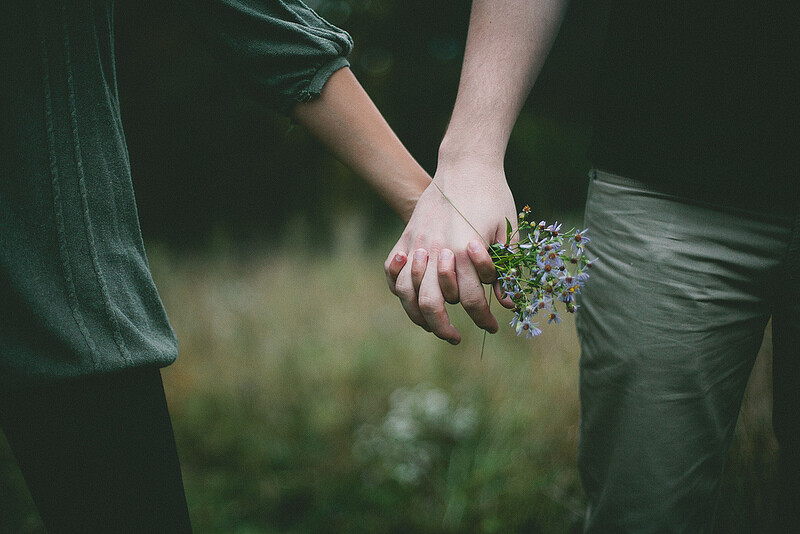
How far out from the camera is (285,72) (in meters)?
1.22

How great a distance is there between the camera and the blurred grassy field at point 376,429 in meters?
2.37

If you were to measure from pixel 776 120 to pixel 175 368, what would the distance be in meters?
3.50

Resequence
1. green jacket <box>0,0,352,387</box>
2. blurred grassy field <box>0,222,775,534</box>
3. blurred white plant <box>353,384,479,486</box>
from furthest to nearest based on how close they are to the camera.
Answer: blurred white plant <box>353,384,479,486</box>, blurred grassy field <box>0,222,775,534</box>, green jacket <box>0,0,352,387</box>

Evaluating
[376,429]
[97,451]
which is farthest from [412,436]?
[97,451]

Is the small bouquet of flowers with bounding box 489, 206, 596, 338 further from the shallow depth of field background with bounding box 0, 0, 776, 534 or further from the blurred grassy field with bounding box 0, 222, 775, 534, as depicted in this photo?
the blurred grassy field with bounding box 0, 222, 775, 534

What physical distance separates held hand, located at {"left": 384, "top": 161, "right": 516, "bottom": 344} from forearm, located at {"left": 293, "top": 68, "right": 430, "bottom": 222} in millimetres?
134

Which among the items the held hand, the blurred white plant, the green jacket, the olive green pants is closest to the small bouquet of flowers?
the held hand

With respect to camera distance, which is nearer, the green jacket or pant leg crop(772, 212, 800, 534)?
the green jacket

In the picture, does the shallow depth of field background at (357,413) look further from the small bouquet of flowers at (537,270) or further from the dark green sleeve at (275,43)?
the small bouquet of flowers at (537,270)

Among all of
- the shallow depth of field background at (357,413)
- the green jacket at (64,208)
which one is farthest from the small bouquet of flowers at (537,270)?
the shallow depth of field background at (357,413)

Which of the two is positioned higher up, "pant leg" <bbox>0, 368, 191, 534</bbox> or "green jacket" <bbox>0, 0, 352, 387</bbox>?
"green jacket" <bbox>0, 0, 352, 387</bbox>

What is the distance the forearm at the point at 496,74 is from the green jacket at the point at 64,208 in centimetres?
69

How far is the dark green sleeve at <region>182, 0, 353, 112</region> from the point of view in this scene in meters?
1.17

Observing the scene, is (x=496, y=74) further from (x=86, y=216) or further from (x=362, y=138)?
(x=86, y=216)
